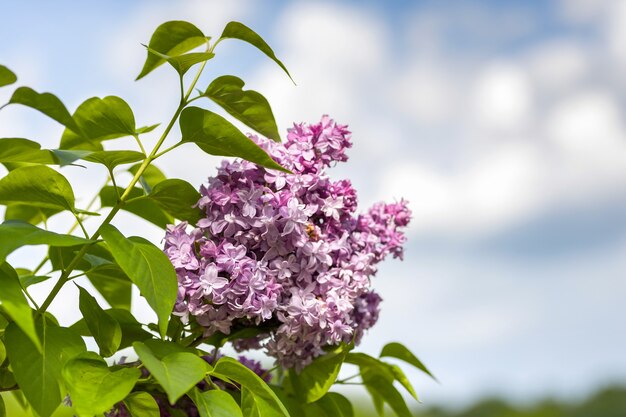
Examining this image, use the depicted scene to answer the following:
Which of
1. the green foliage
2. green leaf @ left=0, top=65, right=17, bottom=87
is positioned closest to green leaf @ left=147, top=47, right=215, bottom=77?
the green foliage

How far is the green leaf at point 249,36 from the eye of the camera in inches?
42.8

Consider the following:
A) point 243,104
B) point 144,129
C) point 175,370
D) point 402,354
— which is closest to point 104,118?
point 144,129

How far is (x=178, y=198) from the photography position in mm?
1146

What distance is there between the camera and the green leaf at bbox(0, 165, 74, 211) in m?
1.05

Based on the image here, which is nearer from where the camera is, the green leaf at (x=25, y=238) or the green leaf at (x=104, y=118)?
the green leaf at (x=25, y=238)

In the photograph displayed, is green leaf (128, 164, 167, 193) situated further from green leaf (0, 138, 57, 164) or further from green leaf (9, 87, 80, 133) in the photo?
green leaf (9, 87, 80, 133)

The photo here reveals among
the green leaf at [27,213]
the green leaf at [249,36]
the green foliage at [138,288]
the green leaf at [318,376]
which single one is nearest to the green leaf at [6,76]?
the green foliage at [138,288]

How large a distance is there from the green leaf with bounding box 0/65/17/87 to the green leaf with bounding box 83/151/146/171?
0.44 feet

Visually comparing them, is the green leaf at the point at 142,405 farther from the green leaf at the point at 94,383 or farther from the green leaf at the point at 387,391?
the green leaf at the point at 387,391

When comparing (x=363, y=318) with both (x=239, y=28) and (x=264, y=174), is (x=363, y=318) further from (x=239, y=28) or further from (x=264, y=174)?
(x=239, y=28)

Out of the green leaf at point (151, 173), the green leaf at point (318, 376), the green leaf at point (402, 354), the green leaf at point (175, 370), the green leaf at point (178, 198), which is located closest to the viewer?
the green leaf at point (175, 370)

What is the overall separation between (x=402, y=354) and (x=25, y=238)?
0.68m

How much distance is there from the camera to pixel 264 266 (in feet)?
3.59

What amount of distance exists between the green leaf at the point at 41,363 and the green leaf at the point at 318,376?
1.26ft
